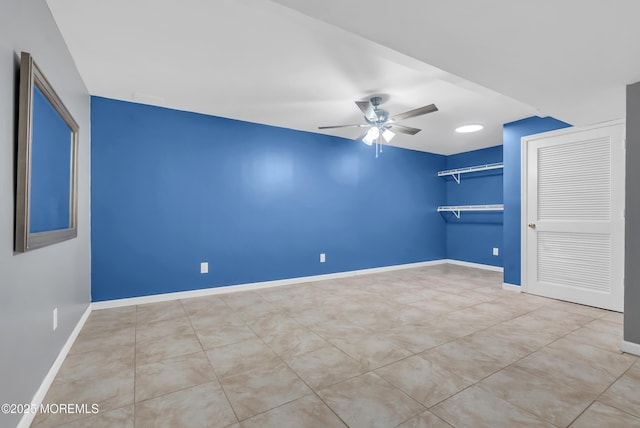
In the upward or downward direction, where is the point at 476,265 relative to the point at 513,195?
downward

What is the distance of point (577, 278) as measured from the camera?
3.33 metres

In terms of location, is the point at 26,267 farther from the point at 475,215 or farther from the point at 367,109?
the point at 475,215

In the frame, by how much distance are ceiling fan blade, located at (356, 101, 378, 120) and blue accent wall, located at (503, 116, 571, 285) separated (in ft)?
6.51

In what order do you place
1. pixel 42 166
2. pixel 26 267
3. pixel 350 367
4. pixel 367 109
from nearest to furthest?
pixel 26 267
pixel 42 166
pixel 350 367
pixel 367 109

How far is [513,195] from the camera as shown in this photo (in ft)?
12.8

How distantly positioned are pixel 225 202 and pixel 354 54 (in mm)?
2416

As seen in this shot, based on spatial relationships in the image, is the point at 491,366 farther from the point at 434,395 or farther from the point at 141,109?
the point at 141,109

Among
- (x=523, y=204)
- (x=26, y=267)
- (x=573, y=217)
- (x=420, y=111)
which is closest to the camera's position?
(x=26, y=267)

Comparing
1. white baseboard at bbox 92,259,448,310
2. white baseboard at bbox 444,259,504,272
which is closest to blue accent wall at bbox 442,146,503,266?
white baseboard at bbox 444,259,504,272

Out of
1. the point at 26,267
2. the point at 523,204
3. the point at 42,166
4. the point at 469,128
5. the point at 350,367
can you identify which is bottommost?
the point at 350,367

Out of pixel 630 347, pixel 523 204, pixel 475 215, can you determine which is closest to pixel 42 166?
pixel 630 347

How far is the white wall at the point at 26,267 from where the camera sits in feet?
3.96

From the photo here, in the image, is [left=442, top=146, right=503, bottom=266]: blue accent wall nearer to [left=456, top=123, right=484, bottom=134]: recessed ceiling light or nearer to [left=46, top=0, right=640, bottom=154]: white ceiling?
[left=456, top=123, right=484, bottom=134]: recessed ceiling light

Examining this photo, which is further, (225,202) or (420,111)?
(225,202)
